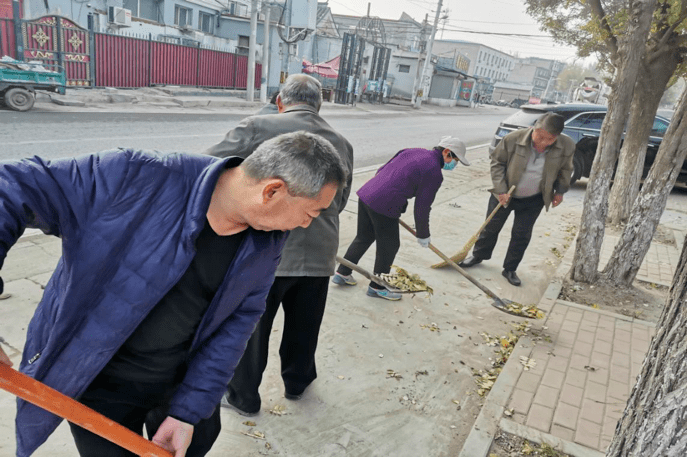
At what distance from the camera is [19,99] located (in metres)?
11.7

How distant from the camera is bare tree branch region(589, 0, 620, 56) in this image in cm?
578

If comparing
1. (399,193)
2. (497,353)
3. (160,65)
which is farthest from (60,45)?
(497,353)

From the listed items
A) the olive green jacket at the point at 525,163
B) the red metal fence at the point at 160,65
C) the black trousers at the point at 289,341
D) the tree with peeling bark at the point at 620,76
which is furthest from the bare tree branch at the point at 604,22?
the red metal fence at the point at 160,65

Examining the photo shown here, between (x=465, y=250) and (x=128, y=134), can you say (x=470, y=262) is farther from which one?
(x=128, y=134)

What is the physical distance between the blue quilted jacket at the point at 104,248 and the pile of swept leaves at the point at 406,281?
330 cm

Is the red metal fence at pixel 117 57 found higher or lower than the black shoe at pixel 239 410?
higher

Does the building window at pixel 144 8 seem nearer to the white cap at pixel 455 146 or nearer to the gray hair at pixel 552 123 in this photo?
the gray hair at pixel 552 123

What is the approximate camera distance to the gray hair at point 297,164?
1483mm

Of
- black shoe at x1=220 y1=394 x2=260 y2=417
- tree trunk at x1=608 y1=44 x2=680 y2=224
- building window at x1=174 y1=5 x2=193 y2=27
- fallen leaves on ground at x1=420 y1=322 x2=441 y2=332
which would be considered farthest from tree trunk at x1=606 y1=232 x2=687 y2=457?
building window at x1=174 y1=5 x2=193 y2=27

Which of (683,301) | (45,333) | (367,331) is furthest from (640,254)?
(45,333)

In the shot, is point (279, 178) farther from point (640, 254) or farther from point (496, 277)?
point (640, 254)

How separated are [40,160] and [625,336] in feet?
14.9

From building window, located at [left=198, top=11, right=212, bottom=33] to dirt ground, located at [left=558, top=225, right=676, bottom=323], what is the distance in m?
27.1

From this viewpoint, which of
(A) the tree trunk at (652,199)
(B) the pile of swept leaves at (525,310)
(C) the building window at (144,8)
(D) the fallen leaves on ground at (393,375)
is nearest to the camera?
(D) the fallen leaves on ground at (393,375)
